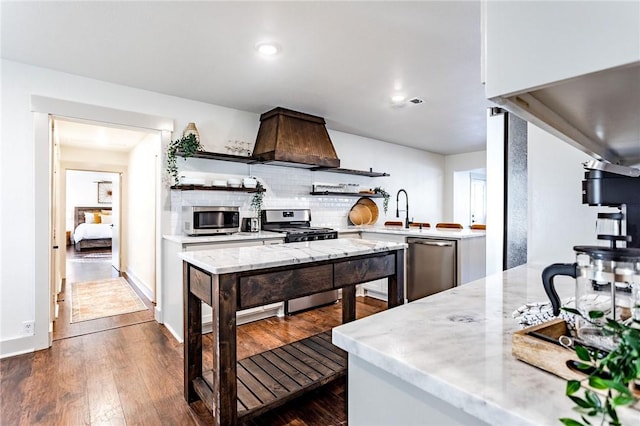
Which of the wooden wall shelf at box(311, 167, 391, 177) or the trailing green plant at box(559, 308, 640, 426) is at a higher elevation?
the wooden wall shelf at box(311, 167, 391, 177)

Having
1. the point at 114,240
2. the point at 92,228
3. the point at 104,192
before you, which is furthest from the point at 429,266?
the point at 104,192

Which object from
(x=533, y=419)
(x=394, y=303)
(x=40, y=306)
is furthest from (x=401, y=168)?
(x=533, y=419)

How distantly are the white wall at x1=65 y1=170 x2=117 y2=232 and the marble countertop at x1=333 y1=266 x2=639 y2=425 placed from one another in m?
11.7

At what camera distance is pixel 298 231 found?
3990mm

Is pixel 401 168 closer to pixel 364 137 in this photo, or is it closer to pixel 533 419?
pixel 364 137

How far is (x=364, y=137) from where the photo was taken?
564cm

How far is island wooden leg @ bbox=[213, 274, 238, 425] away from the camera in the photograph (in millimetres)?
1677

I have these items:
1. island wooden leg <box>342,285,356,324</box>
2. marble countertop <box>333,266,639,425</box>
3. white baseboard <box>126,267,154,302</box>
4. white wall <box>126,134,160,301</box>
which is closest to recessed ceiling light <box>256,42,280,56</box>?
island wooden leg <box>342,285,356,324</box>

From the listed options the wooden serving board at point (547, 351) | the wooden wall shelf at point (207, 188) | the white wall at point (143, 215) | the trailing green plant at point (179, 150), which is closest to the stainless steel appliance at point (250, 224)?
the wooden wall shelf at point (207, 188)

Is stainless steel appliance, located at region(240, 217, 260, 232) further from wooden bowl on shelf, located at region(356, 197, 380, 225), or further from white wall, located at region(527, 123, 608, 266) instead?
white wall, located at region(527, 123, 608, 266)

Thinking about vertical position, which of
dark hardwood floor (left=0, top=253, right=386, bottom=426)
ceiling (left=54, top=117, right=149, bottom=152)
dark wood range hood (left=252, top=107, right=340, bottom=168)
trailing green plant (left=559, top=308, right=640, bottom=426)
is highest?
ceiling (left=54, top=117, right=149, bottom=152)

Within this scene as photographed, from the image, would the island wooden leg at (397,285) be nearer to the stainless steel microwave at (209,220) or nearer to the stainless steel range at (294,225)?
the stainless steel range at (294,225)

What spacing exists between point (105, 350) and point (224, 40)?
2.77 metres

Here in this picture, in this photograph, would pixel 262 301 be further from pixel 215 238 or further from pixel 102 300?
pixel 102 300
